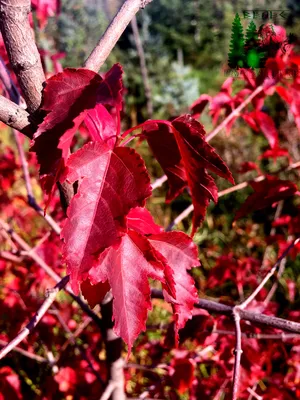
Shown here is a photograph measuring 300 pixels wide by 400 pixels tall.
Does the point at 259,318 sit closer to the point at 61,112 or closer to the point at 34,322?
the point at 34,322

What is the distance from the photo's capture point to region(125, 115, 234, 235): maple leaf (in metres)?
0.61

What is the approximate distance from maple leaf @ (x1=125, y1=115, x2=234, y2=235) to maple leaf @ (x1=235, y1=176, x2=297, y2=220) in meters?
0.30

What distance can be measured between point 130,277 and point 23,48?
15.4 inches

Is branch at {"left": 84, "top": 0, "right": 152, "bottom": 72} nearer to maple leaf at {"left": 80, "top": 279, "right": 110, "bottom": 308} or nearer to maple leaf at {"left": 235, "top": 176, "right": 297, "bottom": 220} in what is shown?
maple leaf at {"left": 80, "top": 279, "right": 110, "bottom": 308}

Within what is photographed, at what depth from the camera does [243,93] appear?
1.47 m

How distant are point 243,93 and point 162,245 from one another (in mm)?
928

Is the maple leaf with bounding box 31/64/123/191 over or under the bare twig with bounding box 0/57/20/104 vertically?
under

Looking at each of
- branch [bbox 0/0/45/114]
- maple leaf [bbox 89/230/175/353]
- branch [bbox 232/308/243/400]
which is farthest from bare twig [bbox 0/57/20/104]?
branch [bbox 232/308/243/400]

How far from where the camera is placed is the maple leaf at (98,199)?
1.83 feet

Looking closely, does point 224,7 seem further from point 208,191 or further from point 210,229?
point 208,191

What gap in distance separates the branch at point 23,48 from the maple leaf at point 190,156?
197mm

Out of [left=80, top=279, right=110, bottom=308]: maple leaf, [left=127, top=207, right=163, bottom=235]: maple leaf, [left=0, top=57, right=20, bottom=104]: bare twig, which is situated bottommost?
[left=80, top=279, right=110, bottom=308]: maple leaf

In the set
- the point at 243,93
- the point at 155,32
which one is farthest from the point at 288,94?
the point at 155,32

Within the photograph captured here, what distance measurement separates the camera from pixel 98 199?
1.94ft
